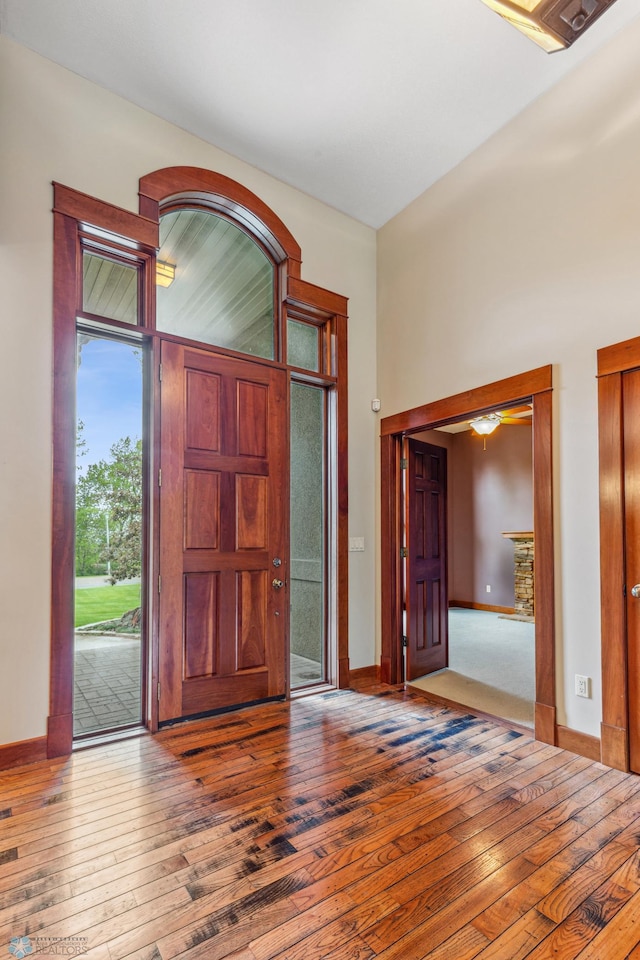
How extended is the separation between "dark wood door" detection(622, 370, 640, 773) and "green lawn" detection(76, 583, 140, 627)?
299 centimetres

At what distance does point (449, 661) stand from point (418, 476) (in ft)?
6.46

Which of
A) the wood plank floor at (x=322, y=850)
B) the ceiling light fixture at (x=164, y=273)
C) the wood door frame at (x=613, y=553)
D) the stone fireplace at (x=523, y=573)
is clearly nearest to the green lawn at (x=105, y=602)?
the wood plank floor at (x=322, y=850)

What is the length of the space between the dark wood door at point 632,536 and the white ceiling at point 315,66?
6.92 feet

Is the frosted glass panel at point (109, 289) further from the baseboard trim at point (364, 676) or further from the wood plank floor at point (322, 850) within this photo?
the baseboard trim at point (364, 676)

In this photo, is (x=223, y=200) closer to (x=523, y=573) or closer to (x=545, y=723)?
(x=545, y=723)

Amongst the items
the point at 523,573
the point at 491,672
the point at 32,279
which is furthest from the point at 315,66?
the point at 523,573

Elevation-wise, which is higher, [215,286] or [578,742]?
[215,286]

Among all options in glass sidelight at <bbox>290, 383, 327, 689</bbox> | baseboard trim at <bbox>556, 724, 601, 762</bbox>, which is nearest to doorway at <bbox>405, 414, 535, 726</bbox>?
glass sidelight at <bbox>290, 383, 327, 689</bbox>

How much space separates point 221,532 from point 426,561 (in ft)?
6.64

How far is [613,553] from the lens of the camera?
9.16ft

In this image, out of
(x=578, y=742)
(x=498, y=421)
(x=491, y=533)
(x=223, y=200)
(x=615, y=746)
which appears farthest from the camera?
(x=491, y=533)

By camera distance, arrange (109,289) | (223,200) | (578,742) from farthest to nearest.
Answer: (223,200)
(109,289)
(578,742)

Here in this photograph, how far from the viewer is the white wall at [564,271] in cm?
285

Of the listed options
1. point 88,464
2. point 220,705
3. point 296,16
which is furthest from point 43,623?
point 296,16
